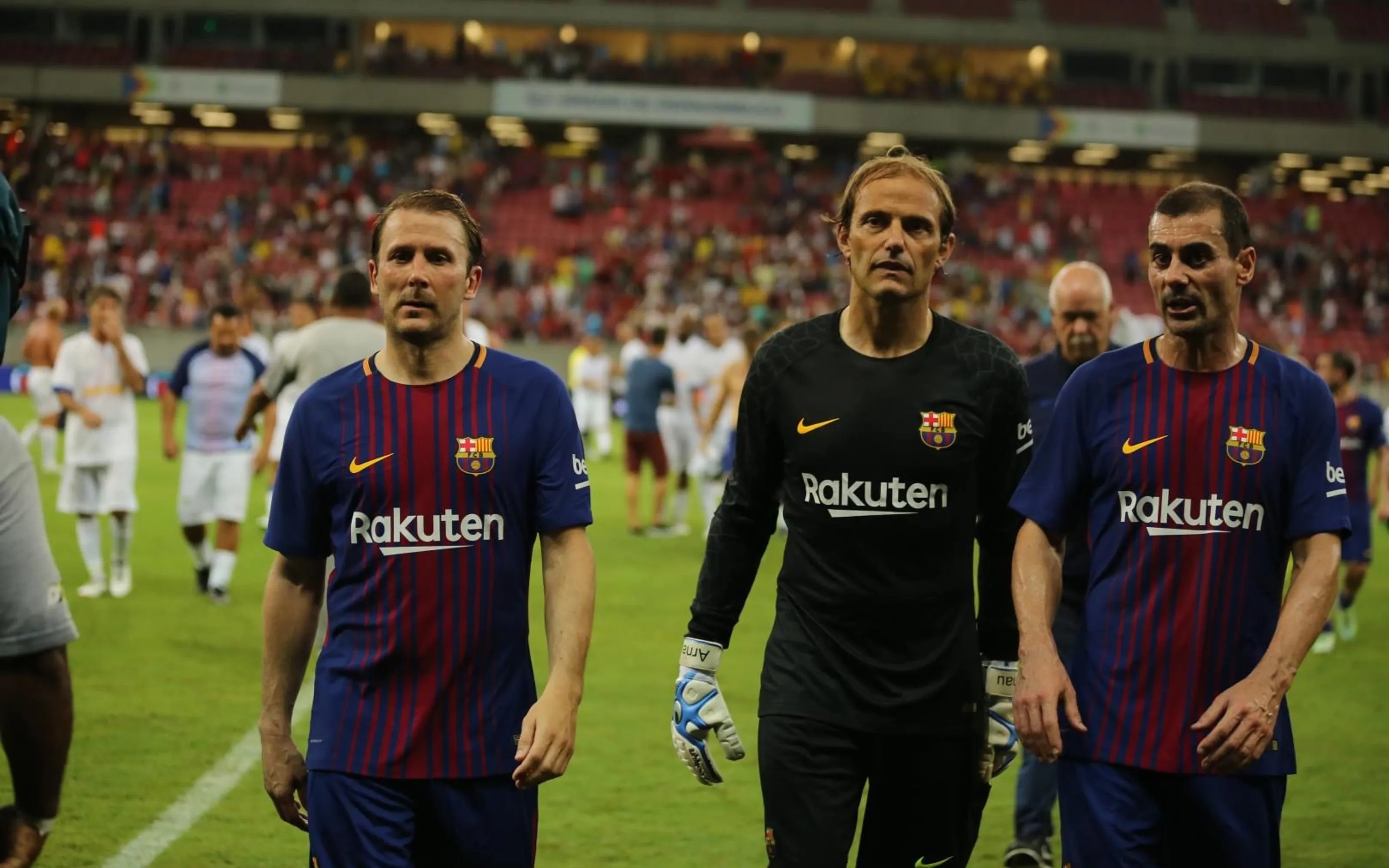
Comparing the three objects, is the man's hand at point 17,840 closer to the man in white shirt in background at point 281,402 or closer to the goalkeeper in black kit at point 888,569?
the goalkeeper in black kit at point 888,569

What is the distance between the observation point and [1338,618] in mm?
14234

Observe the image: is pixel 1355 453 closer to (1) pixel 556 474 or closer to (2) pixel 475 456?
(1) pixel 556 474

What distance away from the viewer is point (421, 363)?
13.3ft

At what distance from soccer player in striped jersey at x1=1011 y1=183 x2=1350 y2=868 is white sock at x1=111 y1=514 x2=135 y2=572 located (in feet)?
35.4

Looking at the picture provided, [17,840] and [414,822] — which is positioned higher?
[414,822]

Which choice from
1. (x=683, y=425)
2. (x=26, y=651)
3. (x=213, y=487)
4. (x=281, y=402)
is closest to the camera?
(x=26, y=651)

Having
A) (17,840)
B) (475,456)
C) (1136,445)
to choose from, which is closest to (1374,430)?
(1136,445)

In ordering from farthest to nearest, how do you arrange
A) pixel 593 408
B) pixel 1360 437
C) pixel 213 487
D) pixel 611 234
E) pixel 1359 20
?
1. pixel 1359 20
2. pixel 611 234
3. pixel 593 408
4. pixel 1360 437
5. pixel 213 487

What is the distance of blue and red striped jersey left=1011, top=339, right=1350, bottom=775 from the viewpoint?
401 centimetres

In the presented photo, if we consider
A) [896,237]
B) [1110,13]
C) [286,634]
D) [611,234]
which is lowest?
[286,634]

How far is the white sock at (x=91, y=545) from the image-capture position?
13453 millimetres

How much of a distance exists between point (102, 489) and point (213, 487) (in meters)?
1.14

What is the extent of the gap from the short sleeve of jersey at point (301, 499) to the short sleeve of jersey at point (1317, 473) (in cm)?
235

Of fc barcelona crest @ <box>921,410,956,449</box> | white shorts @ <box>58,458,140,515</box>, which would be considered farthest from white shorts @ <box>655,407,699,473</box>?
fc barcelona crest @ <box>921,410,956,449</box>
